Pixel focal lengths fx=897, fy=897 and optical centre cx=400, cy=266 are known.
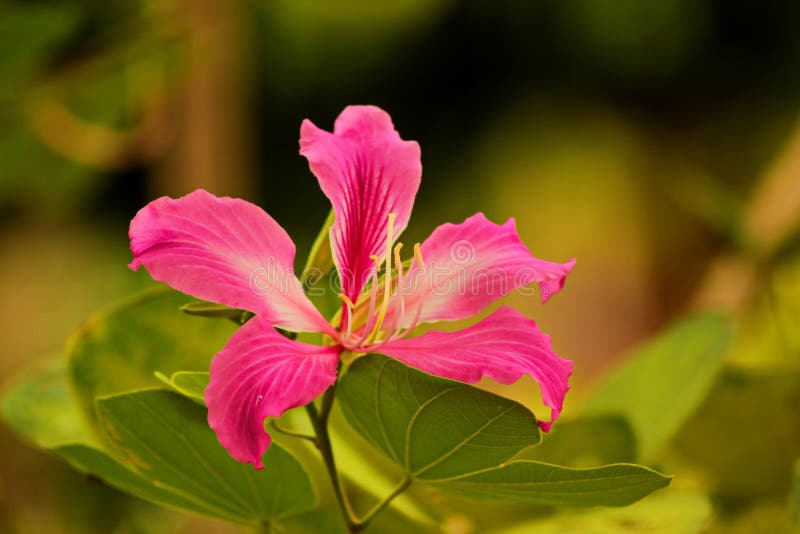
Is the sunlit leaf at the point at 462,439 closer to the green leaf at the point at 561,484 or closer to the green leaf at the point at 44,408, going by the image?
the green leaf at the point at 561,484

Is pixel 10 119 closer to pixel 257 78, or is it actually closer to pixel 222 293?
pixel 222 293

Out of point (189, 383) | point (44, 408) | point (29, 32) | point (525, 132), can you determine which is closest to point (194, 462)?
point (189, 383)

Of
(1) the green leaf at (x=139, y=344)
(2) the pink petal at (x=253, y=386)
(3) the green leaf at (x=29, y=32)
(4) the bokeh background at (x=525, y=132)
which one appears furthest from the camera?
(4) the bokeh background at (x=525, y=132)

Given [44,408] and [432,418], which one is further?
[44,408]

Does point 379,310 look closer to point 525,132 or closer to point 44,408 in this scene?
point 44,408

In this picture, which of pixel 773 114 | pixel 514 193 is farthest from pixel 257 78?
pixel 773 114

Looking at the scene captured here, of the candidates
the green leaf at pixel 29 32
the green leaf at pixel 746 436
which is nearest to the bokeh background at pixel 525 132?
the green leaf at pixel 29 32
